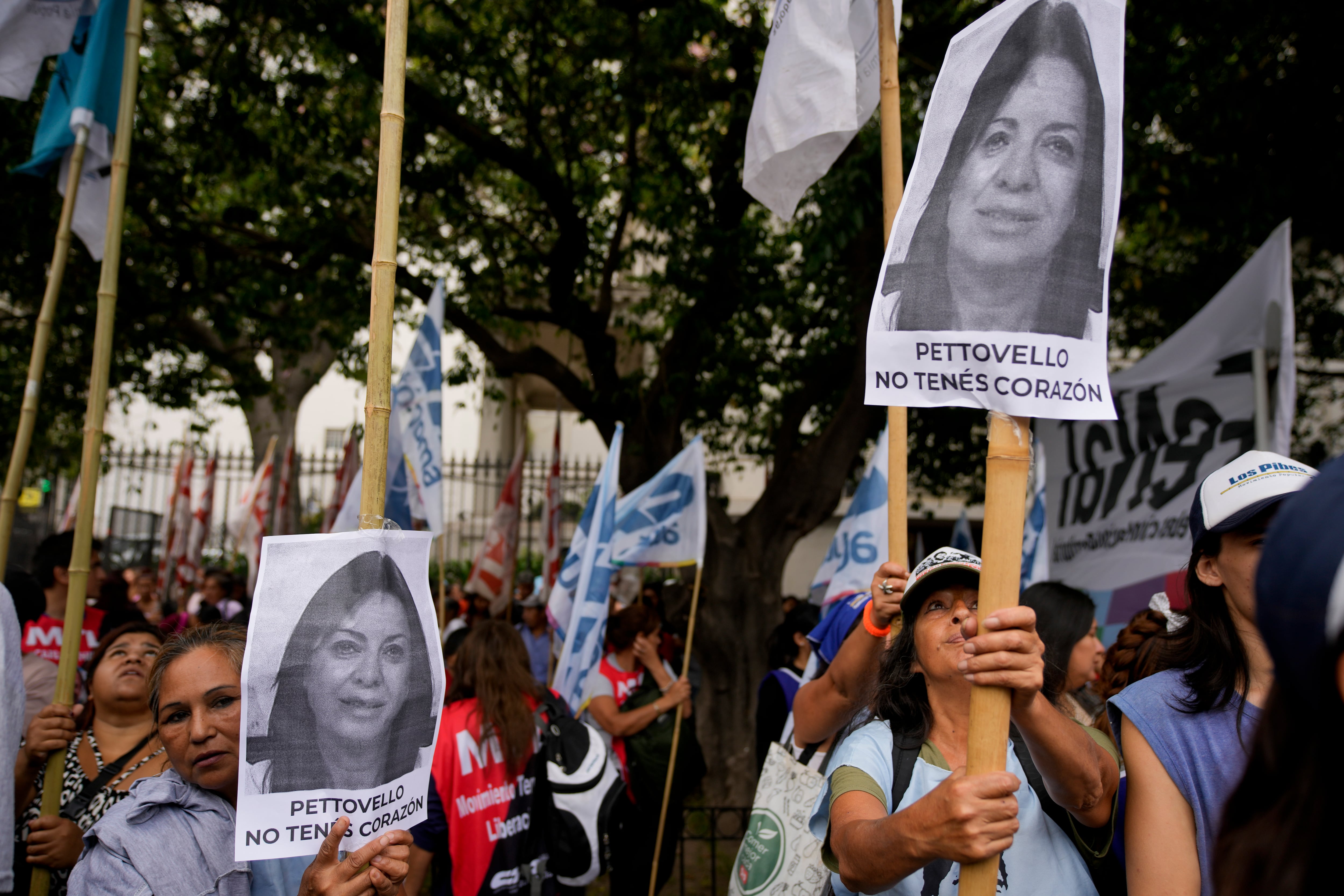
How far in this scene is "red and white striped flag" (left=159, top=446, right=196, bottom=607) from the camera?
515 inches

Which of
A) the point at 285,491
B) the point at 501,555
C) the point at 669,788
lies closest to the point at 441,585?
the point at 669,788

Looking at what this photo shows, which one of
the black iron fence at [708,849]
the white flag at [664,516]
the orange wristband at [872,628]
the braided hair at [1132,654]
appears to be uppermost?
the white flag at [664,516]

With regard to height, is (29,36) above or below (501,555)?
above

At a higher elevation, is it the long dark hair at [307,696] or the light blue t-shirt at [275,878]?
the long dark hair at [307,696]

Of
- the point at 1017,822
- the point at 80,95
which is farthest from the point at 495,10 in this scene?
the point at 1017,822

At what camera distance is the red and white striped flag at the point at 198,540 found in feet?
40.9

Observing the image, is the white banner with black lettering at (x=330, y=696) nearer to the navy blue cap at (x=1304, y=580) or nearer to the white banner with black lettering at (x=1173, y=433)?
the navy blue cap at (x=1304, y=580)

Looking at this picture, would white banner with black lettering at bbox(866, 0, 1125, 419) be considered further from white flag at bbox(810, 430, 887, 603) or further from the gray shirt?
white flag at bbox(810, 430, 887, 603)

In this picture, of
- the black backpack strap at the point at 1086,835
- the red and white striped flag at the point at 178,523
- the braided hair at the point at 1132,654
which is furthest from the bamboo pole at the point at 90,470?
the red and white striped flag at the point at 178,523

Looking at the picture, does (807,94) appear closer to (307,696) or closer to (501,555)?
(307,696)

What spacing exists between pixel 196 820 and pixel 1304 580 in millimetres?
2186

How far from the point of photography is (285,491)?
11531mm

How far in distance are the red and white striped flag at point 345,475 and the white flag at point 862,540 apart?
5.36 metres

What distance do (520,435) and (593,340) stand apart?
2.76 meters
